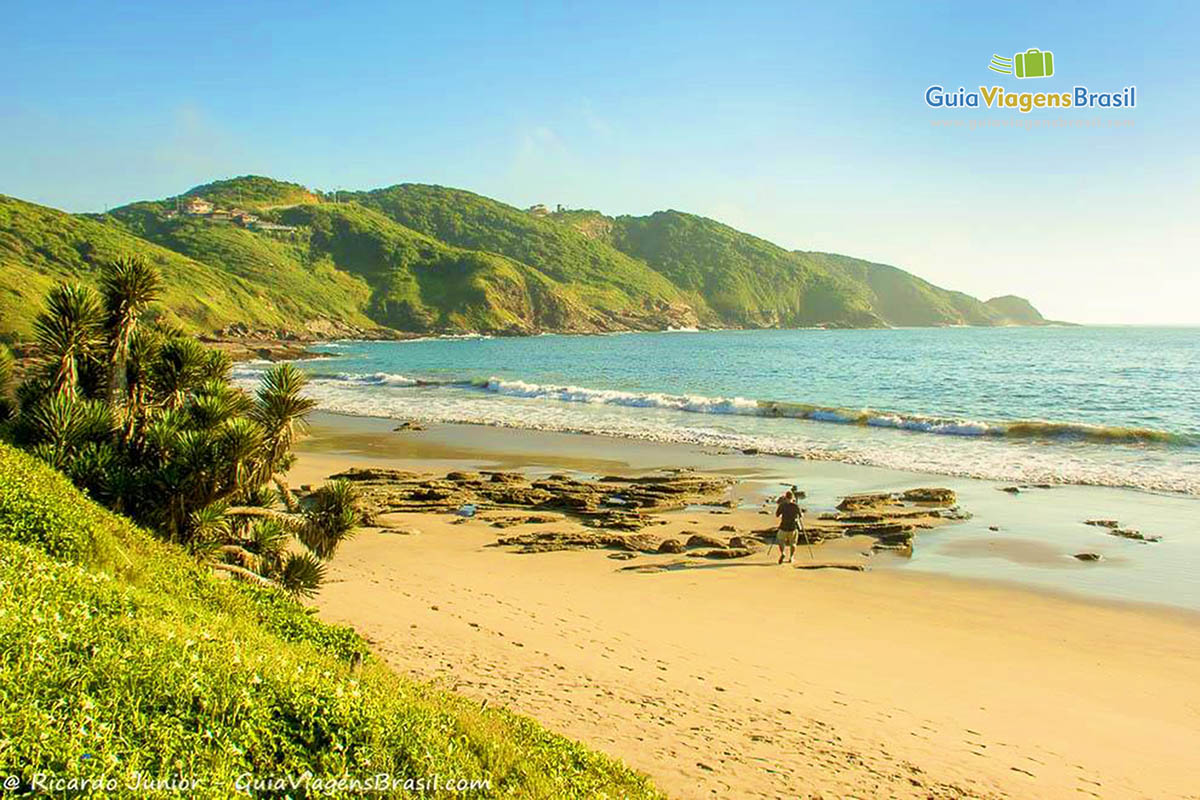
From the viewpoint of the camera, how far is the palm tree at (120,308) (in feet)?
33.6

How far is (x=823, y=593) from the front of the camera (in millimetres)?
12453

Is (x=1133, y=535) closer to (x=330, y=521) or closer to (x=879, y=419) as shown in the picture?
(x=330, y=521)

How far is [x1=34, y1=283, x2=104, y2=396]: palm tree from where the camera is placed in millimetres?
9836

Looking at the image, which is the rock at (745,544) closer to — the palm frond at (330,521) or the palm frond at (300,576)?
the palm frond at (330,521)

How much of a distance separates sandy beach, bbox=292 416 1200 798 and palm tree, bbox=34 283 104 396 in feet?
14.3

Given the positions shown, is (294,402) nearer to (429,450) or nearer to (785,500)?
(785,500)

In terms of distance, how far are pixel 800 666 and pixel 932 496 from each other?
11377 mm

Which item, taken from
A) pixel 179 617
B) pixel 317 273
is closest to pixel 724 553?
pixel 179 617

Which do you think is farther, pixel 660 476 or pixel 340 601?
pixel 660 476

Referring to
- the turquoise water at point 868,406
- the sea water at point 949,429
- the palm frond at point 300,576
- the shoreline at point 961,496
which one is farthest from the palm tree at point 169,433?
the turquoise water at point 868,406

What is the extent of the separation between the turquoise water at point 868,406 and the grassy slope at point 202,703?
69.8ft

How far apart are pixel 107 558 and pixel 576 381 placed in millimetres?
49689

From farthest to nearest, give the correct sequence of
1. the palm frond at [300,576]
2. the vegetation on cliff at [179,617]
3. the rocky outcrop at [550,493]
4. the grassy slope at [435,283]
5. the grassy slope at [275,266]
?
the grassy slope at [435,283]
the grassy slope at [275,266]
the rocky outcrop at [550,493]
the palm frond at [300,576]
the vegetation on cliff at [179,617]

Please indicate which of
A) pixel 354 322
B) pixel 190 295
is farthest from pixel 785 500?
pixel 354 322
